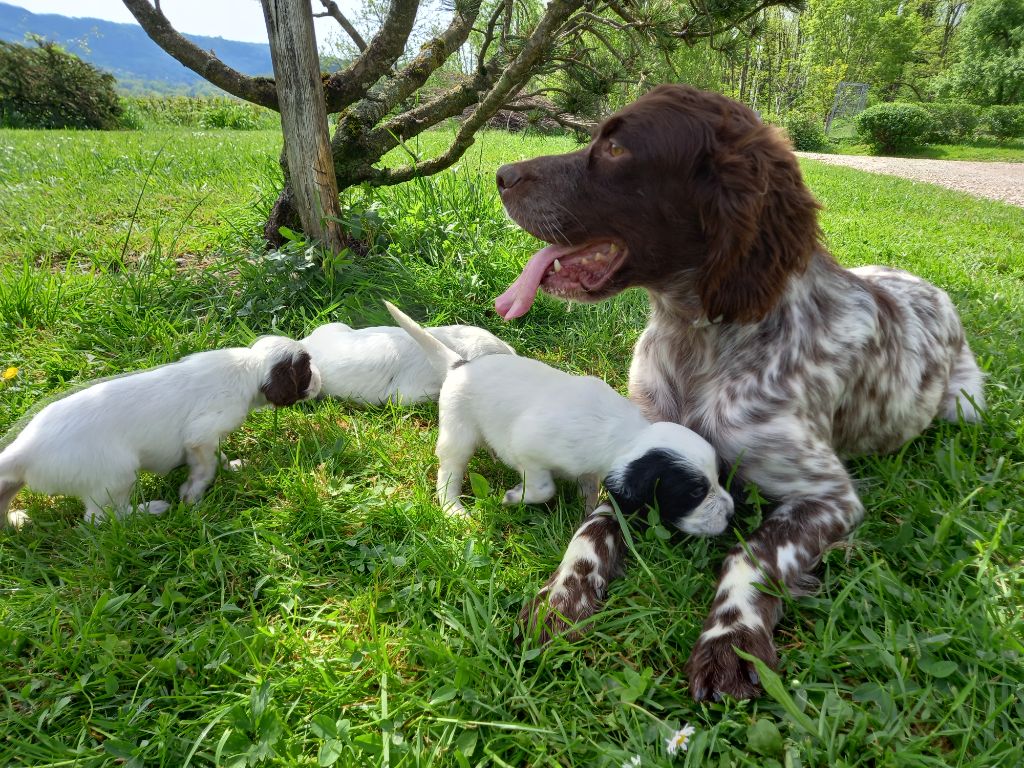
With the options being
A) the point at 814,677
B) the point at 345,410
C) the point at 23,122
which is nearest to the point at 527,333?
the point at 345,410

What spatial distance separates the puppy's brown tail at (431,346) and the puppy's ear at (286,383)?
481 millimetres

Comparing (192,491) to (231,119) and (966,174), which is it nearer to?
(966,174)

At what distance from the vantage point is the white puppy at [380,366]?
2984mm

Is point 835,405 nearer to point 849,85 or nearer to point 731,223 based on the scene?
point 731,223

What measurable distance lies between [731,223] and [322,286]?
2.70m

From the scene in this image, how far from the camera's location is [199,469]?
7.78ft

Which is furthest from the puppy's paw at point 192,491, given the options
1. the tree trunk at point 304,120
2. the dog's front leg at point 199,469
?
the tree trunk at point 304,120

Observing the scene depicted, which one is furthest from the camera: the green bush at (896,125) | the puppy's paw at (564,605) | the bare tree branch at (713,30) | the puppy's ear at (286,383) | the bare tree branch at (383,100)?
the green bush at (896,125)

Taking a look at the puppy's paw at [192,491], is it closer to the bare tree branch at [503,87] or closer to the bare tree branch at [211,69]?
the bare tree branch at [211,69]

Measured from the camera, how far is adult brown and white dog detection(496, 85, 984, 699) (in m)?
1.97

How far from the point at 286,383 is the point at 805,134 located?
27022 mm

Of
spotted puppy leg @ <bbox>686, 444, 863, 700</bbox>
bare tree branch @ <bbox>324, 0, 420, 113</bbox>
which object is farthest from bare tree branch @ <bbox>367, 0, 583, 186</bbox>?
spotted puppy leg @ <bbox>686, 444, 863, 700</bbox>

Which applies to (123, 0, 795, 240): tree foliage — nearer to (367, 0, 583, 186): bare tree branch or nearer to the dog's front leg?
(367, 0, 583, 186): bare tree branch

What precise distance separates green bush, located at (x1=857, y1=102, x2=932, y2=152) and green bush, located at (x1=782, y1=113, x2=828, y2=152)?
2021mm
